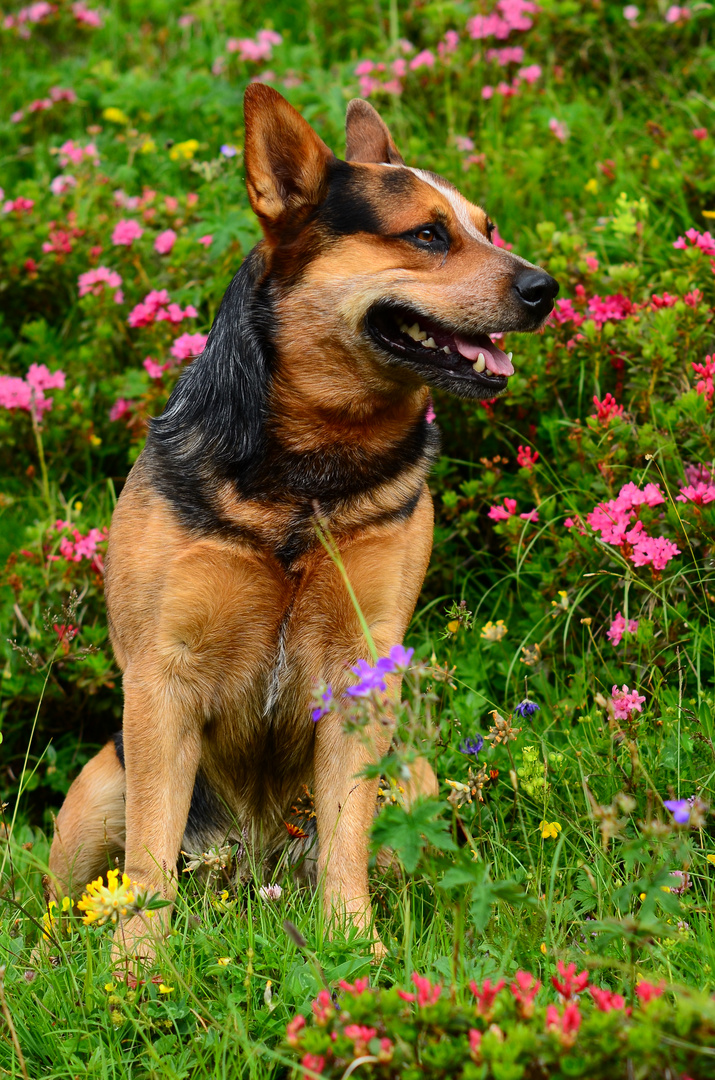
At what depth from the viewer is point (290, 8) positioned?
7457 millimetres

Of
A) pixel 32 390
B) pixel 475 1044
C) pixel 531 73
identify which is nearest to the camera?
pixel 475 1044

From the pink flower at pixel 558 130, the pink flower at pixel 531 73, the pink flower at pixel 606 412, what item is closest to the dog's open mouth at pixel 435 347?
the pink flower at pixel 606 412

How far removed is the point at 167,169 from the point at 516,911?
470 cm

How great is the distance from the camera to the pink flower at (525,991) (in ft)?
5.69

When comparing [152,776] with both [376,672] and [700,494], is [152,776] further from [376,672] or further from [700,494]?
[700,494]

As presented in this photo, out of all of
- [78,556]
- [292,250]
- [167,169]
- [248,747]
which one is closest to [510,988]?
[248,747]

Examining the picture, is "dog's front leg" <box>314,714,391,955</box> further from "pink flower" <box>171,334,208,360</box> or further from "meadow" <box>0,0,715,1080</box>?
"pink flower" <box>171,334,208,360</box>

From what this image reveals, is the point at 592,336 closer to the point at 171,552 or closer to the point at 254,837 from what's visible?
the point at 171,552

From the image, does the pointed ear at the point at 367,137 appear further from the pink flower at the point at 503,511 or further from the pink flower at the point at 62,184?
the pink flower at the point at 62,184

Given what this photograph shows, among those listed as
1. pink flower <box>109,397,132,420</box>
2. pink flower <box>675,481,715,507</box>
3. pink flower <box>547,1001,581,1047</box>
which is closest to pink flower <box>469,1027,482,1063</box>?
pink flower <box>547,1001,581,1047</box>

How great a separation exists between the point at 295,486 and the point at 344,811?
975 millimetres

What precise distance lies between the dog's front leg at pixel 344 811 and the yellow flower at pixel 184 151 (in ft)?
11.9

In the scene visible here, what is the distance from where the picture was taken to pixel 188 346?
4508 mm

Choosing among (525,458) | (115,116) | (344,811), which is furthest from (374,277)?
(115,116)
